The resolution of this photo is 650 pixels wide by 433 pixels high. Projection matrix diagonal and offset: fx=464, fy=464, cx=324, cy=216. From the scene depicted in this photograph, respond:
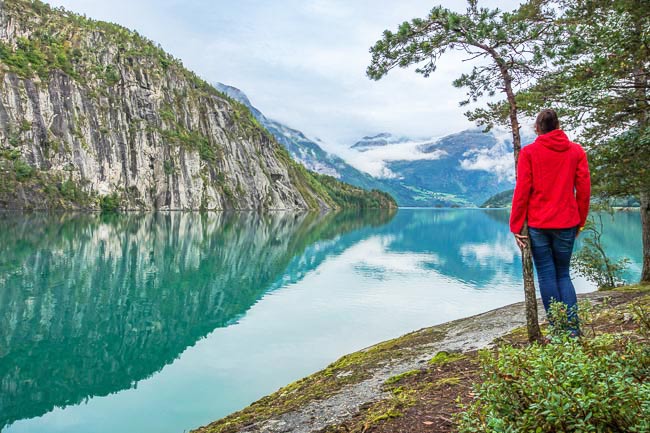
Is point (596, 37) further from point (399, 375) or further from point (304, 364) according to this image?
point (304, 364)

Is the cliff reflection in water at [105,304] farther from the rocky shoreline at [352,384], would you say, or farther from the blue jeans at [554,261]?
the blue jeans at [554,261]

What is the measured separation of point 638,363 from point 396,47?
7.36m

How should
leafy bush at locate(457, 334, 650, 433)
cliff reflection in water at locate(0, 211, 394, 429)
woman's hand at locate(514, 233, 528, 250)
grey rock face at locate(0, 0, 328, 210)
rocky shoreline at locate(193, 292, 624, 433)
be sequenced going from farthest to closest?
grey rock face at locate(0, 0, 328, 210) < cliff reflection in water at locate(0, 211, 394, 429) < rocky shoreline at locate(193, 292, 624, 433) < woman's hand at locate(514, 233, 528, 250) < leafy bush at locate(457, 334, 650, 433)

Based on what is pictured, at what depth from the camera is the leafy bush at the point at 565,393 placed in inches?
124

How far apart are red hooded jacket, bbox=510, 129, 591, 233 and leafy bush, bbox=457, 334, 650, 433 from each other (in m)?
2.56

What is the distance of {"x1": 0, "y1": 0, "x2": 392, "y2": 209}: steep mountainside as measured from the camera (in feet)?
397

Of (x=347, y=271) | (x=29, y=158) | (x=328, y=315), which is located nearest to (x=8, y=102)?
(x=29, y=158)

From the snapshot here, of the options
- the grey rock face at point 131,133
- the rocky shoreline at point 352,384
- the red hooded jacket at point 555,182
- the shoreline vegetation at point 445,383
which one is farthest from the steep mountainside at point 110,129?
the red hooded jacket at point 555,182

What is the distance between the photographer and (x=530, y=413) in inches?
133

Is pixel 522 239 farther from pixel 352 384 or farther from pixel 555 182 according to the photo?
pixel 352 384

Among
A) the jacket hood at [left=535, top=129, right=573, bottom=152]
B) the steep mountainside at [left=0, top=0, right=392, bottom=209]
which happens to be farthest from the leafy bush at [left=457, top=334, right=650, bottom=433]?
the steep mountainside at [left=0, top=0, right=392, bottom=209]

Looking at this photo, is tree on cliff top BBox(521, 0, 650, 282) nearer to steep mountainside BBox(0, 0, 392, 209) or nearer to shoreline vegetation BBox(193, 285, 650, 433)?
shoreline vegetation BBox(193, 285, 650, 433)

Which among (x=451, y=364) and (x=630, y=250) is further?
(x=630, y=250)

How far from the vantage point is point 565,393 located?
325cm
